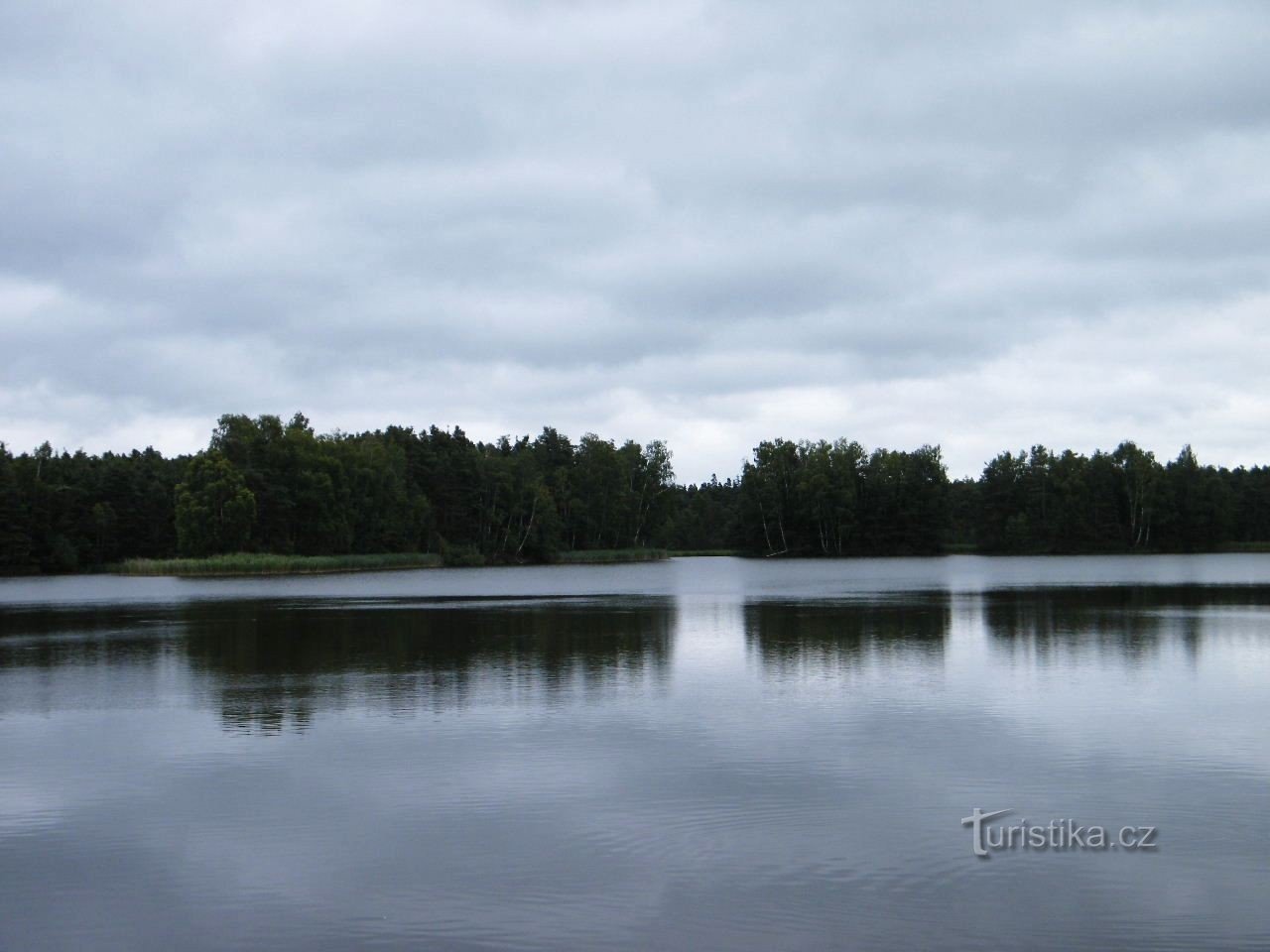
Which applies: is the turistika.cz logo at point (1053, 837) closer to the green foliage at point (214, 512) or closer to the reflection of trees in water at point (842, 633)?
the reflection of trees in water at point (842, 633)

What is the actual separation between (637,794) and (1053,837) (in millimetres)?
4099

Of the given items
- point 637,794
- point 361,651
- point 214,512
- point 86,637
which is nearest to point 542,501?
point 214,512

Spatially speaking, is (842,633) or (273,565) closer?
(842,633)

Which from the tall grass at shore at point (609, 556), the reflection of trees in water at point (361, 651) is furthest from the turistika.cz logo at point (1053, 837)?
the tall grass at shore at point (609, 556)

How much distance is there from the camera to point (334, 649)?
27.4 metres

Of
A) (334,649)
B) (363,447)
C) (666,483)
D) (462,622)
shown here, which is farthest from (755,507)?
(334,649)

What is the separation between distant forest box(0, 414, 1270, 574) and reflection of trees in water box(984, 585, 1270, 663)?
70.5 m

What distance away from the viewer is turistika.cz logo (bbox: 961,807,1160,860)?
1015 cm

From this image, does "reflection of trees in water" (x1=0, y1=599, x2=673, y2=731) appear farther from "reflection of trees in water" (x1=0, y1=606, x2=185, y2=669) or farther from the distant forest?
the distant forest

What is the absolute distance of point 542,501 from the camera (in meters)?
121

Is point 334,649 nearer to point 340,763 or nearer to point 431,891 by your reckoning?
point 340,763

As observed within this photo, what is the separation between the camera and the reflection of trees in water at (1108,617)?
25.5 m

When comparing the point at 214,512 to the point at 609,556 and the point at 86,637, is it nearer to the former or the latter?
the point at 609,556

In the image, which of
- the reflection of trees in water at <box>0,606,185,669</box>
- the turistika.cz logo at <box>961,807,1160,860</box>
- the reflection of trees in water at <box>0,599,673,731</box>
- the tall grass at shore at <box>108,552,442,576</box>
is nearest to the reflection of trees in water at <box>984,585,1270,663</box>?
the reflection of trees in water at <box>0,599,673,731</box>
